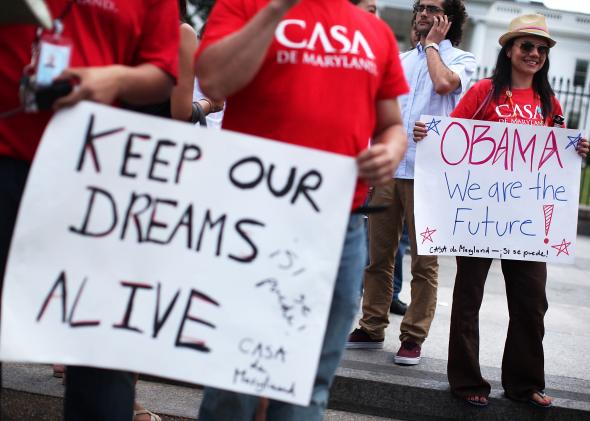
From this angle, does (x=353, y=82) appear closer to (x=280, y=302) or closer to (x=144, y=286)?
(x=280, y=302)

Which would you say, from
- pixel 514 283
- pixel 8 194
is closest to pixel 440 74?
pixel 514 283

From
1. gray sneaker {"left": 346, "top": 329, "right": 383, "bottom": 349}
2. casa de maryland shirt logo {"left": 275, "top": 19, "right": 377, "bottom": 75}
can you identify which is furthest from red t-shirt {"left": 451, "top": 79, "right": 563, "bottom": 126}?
casa de maryland shirt logo {"left": 275, "top": 19, "right": 377, "bottom": 75}

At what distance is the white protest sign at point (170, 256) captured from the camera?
83.0 inches

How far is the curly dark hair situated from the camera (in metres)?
4.61

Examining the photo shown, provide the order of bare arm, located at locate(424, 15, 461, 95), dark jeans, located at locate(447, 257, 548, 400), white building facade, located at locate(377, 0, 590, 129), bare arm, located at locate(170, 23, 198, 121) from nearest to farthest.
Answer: bare arm, located at locate(170, 23, 198, 121) → dark jeans, located at locate(447, 257, 548, 400) → bare arm, located at locate(424, 15, 461, 95) → white building facade, located at locate(377, 0, 590, 129)

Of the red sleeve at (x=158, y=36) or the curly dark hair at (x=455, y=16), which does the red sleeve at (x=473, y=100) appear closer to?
the curly dark hair at (x=455, y=16)

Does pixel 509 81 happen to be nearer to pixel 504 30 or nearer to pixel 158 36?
pixel 158 36

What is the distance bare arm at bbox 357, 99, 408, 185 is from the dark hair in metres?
1.60

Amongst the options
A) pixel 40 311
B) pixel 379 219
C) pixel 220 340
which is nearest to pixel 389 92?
pixel 220 340

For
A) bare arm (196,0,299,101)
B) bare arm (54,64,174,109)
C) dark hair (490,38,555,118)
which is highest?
dark hair (490,38,555,118)

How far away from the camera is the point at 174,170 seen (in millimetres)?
2158

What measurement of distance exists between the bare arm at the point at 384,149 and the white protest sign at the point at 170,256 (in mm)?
101

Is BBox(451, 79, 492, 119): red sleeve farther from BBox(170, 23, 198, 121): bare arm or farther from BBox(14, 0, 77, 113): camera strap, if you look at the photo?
BBox(14, 0, 77, 113): camera strap

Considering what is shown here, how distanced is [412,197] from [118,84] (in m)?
2.48
